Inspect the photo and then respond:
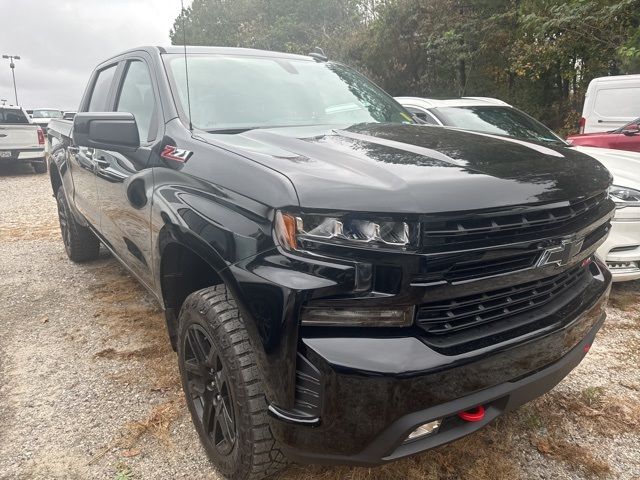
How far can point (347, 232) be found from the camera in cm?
151

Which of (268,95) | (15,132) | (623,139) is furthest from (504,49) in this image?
(268,95)

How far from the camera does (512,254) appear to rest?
64.0 inches

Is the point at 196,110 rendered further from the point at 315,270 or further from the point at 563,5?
the point at 563,5

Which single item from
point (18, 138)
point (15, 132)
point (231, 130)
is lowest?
point (18, 138)

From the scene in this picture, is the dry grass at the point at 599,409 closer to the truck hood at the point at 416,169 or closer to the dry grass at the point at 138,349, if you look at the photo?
the truck hood at the point at 416,169

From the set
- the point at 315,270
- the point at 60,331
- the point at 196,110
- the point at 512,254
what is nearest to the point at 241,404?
the point at 315,270

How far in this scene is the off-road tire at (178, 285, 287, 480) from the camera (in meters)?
1.74

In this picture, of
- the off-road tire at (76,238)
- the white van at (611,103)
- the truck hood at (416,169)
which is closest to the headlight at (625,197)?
the truck hood at (416,169)

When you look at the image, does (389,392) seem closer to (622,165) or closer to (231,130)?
(231,130)

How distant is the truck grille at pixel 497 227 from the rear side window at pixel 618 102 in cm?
843

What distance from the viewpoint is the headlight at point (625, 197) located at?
149 inches

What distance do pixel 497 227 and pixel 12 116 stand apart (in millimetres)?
14365

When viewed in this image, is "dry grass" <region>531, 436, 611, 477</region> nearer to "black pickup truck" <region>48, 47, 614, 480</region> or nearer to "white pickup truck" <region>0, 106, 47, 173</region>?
"black pickup truck" <region>48, 47, 614, 480</region>

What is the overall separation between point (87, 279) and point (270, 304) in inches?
147
